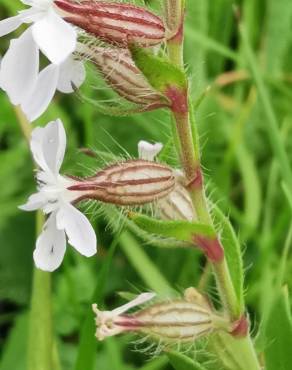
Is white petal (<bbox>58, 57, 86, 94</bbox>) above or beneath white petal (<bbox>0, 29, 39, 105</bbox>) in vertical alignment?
above

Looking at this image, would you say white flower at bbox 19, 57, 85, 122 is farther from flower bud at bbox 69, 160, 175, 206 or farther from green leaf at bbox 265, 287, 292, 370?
green leaf at bbox 265, 287, 292, 370

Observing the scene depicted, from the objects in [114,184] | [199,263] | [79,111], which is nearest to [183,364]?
[114,184]

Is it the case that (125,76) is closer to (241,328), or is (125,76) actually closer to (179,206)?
(179,206)

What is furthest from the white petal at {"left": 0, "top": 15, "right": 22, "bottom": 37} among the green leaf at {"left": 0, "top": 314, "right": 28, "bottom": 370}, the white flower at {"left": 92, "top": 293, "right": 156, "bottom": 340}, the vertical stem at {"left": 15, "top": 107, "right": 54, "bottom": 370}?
the green leaf at {"left": 0, "top": 314, "right": 28, "bottom": 370}

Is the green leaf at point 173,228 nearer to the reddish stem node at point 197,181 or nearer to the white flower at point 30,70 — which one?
Answer: the reddish stem node at point 197,181

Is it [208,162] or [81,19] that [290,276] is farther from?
[81,19]

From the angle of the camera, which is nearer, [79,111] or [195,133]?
[195,133]
